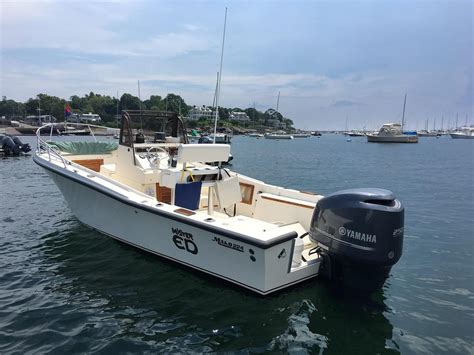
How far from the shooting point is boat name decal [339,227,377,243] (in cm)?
500

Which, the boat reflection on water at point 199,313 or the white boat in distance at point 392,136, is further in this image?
the white boat in distance at point 392,136

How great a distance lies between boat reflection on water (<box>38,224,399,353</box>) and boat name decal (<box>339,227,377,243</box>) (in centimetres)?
107

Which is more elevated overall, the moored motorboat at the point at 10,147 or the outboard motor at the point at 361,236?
the outboard motor at the point at 361,236

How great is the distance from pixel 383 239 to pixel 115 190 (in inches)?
191

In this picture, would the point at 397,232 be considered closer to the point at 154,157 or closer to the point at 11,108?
the point at 154,157

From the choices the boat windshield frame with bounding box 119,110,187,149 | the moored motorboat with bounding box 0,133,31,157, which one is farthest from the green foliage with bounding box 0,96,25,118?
the boat windshield frame with bounding box 119,110,187,149

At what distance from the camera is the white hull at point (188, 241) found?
525 cm

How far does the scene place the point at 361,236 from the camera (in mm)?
5066

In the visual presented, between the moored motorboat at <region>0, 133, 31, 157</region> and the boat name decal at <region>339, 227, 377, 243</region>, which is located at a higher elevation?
the boat name decal at <region>339, 227, 377, 243</region>

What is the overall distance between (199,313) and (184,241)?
47.6 inches

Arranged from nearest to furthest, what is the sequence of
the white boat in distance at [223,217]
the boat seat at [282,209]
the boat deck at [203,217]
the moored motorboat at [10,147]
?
the white boat in distance at [223,217] < the boat deck at [203,217] < the boat seat at [282,209] < the moored motorboat at [10,147]

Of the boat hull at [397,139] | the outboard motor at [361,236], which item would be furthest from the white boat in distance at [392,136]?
the outboard motor at [361,236]

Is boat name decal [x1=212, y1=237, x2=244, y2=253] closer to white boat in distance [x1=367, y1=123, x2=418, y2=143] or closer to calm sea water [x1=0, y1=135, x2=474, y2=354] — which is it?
calm sea water [x1=0, y1=135, x2=474, y2=354]

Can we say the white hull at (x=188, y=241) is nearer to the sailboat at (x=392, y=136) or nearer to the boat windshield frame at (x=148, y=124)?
the boat windshield frame at (x=148, y=124)
